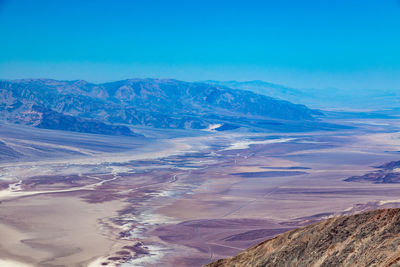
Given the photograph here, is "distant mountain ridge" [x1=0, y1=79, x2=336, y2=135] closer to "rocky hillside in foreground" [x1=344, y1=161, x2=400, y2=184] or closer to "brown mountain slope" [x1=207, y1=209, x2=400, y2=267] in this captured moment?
"rocky hillside in foreground" [x1=344, y1=161, x2=400, y2=184]

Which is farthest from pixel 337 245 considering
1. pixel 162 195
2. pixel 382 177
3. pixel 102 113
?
pixel 102 113

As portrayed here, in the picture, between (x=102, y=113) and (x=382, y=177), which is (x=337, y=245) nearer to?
(x=382, y=177)

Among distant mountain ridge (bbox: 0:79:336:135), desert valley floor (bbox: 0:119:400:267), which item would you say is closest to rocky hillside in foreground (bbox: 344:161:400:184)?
desert valley floor (bbox: 0:119:400:267)

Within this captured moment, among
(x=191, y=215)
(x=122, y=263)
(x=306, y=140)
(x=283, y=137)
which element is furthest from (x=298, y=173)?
(x=283, y=137)

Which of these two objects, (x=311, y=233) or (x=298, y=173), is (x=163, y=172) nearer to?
(x=298, y=173)

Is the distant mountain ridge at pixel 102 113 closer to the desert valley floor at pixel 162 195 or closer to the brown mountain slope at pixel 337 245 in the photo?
the desert valley floor at pixel 162 195

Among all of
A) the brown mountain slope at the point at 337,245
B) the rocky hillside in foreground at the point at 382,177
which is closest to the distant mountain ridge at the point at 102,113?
the rocky hillside in foreground at the point at 382,177
